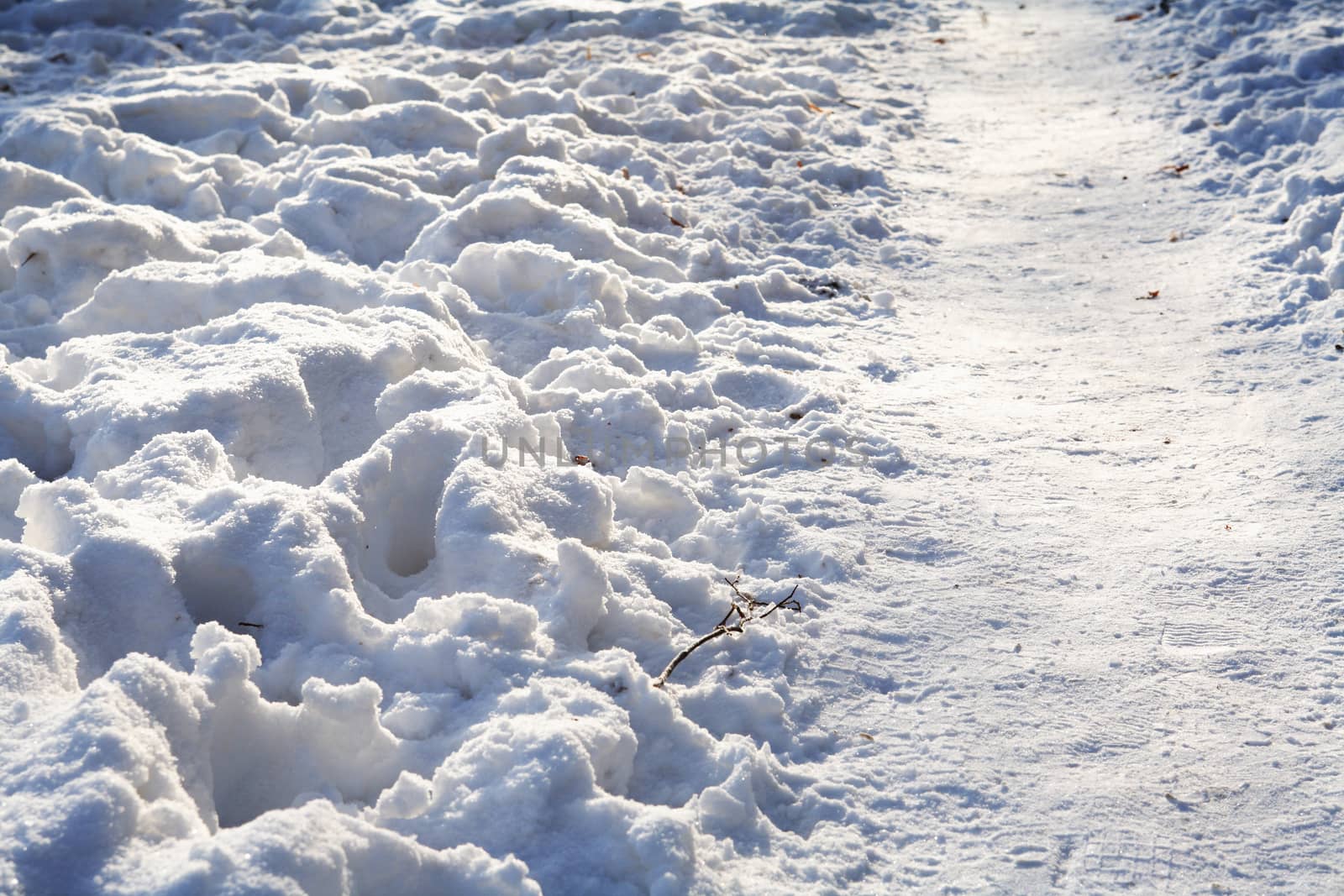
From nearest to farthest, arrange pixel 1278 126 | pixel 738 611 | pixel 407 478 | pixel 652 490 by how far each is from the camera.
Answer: pixel 738 611, pixel 407 478, pixel 652 490, pixel 1278 126

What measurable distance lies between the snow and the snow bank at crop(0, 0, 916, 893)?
1 cm

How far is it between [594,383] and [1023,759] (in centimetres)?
177

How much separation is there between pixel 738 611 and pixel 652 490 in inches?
20.2

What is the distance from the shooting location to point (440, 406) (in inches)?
124

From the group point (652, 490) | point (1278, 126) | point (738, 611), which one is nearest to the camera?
point (738, 611)

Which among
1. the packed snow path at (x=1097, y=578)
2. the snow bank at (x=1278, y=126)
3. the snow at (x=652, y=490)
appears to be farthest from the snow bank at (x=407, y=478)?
the snow bank at (x=1278, y=126)

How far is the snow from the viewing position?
6.75 feet

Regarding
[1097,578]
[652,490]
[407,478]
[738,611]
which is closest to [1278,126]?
[1097,578]

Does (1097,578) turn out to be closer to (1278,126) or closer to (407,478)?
(407,478)

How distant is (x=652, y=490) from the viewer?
10.1ft

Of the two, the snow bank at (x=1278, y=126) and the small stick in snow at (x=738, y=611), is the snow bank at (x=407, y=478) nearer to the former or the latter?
the small stick in snow at (x=738, y=611)

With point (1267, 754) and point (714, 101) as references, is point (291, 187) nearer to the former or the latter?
point (714, 101)

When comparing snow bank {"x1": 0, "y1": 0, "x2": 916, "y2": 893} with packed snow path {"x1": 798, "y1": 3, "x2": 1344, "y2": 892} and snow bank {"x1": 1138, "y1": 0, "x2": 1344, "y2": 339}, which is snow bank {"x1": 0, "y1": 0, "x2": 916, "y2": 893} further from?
snow bank {"x1": 1138, "y1": 0, "x2": 1344, "y2": 339}

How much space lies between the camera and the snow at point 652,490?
81.0 inches
